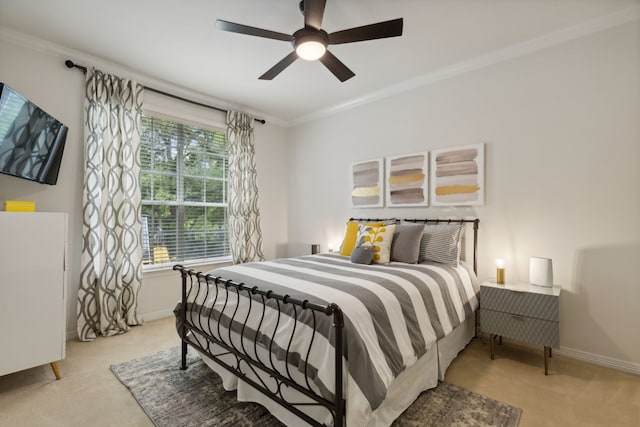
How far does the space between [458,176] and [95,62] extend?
3786mm

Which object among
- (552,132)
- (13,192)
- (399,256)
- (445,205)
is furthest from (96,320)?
(552,132)

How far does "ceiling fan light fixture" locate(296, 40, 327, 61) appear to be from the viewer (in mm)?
2051

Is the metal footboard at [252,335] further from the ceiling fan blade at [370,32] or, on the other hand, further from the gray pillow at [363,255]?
the ceiling fan blade at [370,32]

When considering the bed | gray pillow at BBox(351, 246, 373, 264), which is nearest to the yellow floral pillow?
gray pillow at BBox(351, 246, 373, 264)

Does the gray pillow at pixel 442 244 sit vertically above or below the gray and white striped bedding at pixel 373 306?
above

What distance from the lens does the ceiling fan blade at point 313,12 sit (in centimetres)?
181

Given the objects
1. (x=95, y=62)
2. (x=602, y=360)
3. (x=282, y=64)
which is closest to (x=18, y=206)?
(x=95, y=62)

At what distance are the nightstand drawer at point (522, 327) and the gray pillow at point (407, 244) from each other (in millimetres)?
724

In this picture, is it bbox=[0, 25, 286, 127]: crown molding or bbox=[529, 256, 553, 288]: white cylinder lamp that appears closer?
bbox=[529, 256, 553, 288]: white cylinder lamp

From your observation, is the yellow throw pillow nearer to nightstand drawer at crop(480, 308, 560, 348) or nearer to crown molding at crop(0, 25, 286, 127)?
nightstand drawer at crop(480, 308, 560, 348)

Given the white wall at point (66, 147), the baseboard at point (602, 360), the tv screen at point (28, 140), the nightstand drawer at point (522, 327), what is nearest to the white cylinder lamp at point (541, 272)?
the nightstand drawer at point (522, 327)

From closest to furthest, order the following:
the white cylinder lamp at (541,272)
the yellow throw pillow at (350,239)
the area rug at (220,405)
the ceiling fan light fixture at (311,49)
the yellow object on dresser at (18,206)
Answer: the area rug at (220,405), the ceiling fan light fixture at (311,49), the yellow object on dresser at (18,206), the white cylinder lamp at (541,272), the yellow throw pillow at (350,239)

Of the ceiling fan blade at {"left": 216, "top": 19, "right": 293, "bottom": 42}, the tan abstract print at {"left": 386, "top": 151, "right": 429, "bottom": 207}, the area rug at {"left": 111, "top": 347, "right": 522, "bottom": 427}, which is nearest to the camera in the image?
the area rug at {"left": 111, "top": 347, "right": 522, "bottom": 427}

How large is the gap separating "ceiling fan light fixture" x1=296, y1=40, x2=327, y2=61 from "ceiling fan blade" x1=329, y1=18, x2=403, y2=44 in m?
0.08
